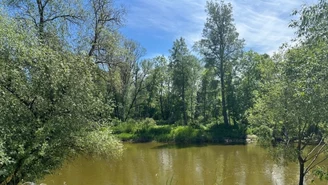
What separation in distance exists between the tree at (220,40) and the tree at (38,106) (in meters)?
26.2

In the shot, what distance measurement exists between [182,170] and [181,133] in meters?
13.4

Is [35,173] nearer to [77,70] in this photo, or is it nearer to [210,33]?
[77,70]

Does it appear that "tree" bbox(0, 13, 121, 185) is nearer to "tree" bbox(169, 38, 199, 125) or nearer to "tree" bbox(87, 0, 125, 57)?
"tree" bbox(87, 0, 125, 57)

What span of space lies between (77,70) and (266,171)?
12.1m

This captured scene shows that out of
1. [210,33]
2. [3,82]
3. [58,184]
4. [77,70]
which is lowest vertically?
[58,184]

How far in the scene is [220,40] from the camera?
32719 millimetres

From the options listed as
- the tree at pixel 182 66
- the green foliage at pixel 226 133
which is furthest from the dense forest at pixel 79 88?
the tree at pixel 182 66

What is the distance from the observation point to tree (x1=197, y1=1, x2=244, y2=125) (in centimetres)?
3247

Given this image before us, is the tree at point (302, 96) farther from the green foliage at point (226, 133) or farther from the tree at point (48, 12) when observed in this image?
the green foliage at point (226, 133)

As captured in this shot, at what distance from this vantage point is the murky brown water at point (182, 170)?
44.7ft

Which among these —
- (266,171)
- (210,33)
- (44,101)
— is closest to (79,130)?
(44,101)

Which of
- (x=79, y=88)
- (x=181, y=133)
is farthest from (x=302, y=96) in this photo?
(x=181, y=133)

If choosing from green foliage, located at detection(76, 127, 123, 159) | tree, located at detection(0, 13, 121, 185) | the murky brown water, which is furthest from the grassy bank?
tree, located at detection(0, 13, 121, 185)

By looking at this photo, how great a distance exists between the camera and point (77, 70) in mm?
8336
